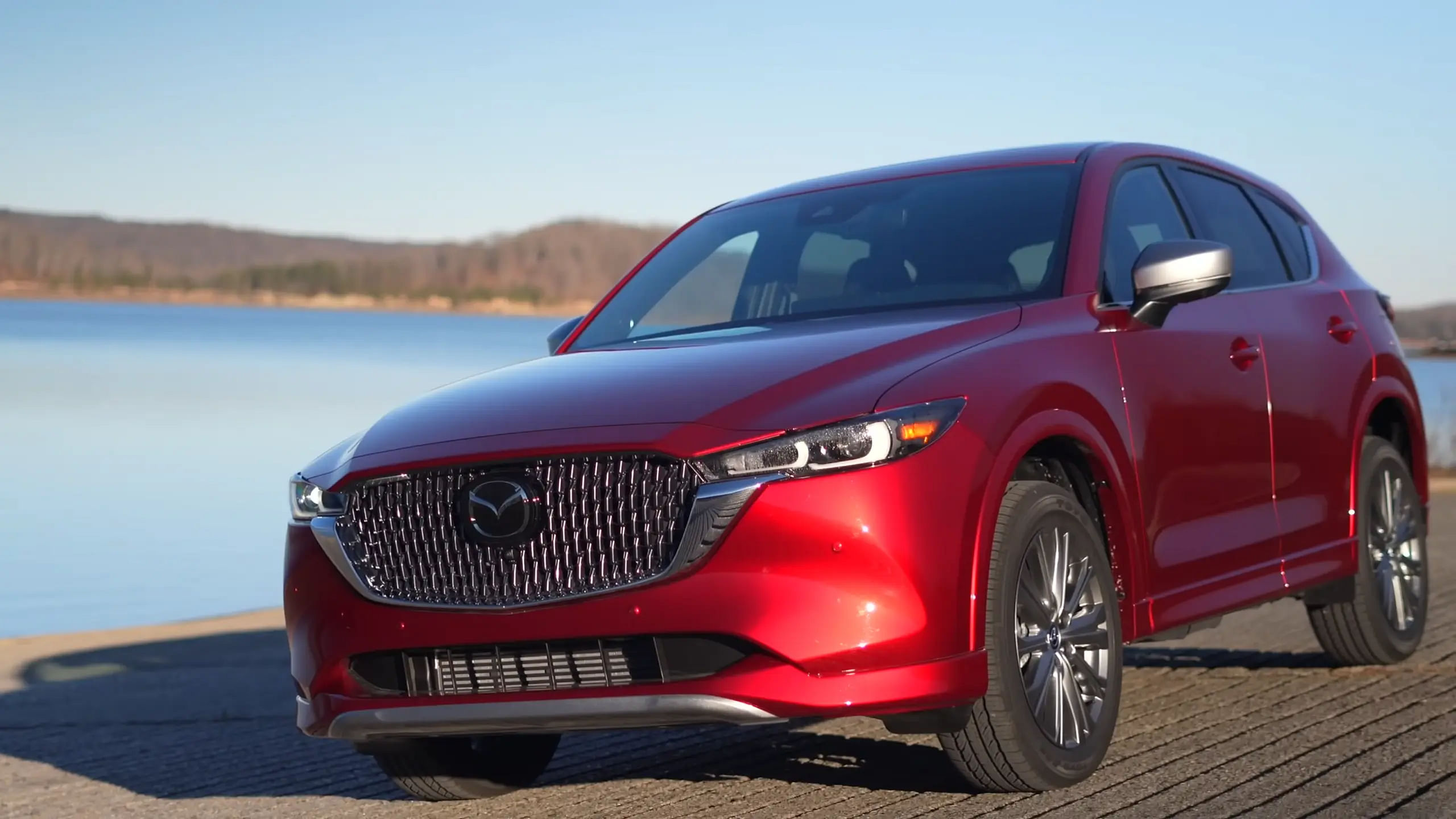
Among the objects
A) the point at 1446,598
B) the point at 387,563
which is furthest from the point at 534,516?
the point at 1446,598

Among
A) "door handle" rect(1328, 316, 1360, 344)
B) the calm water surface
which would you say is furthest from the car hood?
the calm water surface

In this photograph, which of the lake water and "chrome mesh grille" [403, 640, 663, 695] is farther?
the lake water

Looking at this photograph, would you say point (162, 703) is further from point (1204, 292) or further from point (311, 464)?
point (1204, 292)

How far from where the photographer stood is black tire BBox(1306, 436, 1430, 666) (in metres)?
7.07

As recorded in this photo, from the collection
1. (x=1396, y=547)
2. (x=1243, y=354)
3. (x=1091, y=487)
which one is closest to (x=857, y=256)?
(x=1091, y=487)

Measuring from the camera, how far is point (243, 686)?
8930 millimetres

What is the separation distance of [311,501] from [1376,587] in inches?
166

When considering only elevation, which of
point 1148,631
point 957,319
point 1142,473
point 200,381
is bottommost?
point 200,381

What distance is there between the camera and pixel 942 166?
6367 mm

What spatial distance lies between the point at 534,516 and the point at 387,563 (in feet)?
1.61

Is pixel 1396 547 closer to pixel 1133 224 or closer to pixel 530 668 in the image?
pixel 1133 224

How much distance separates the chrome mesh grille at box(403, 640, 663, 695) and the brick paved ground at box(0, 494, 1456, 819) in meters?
0.71

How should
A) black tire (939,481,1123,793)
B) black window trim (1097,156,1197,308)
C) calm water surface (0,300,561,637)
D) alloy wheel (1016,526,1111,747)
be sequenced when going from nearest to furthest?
black tire (939,481,1123,793), alloy wheel (1016,526,1111,747), black window trim (1097,156,1197,308), calm water surface (0,300,561,637)

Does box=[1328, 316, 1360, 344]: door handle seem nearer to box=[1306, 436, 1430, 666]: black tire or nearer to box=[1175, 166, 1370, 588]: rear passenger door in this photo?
box=[1175, 166, 1370, 588]: rear passenger door
